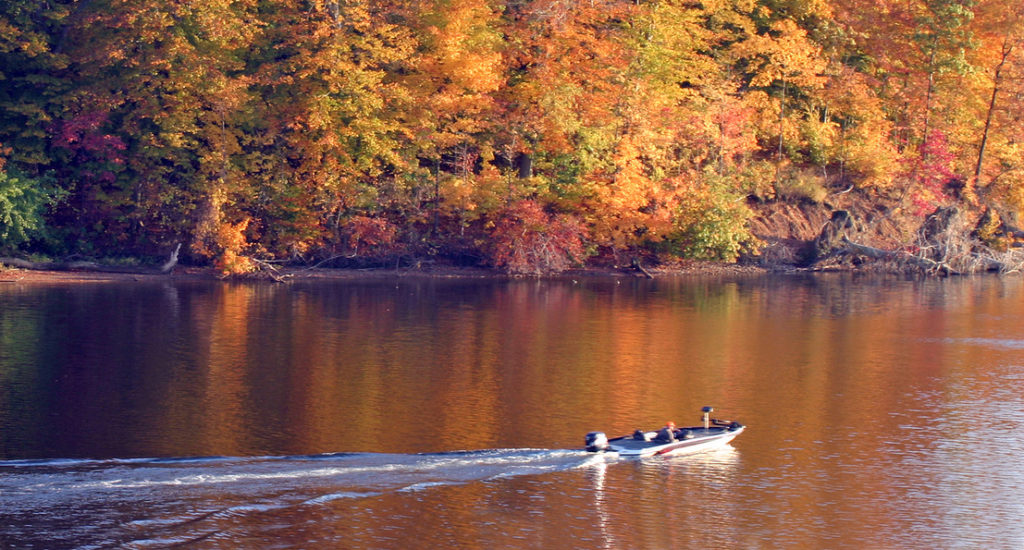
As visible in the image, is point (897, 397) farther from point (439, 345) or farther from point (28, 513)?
point (28, 513)

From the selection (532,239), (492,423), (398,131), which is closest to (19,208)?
(398,131)

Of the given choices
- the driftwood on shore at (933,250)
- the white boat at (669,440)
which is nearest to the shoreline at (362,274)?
the driftwood on shore at (933,250)

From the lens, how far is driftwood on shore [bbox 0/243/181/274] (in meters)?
49.4

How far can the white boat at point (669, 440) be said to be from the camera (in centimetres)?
2194

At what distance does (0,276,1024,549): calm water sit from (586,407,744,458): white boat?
307 mm

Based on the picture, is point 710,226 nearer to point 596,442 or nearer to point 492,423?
point 492,423

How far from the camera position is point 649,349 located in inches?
1330

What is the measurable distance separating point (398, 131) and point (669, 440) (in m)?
35.8

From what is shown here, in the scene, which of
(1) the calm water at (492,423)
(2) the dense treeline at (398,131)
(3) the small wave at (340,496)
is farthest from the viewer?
(2) the dense treeline at (398,131)

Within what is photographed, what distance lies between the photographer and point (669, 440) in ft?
73.5

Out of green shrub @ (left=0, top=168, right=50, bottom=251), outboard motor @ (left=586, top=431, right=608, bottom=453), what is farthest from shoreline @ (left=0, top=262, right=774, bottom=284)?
outboard motor @ (left=586, top=431, right=608, bottom=453)

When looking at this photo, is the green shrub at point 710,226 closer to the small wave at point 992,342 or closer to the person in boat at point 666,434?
the small wave at point 992,342

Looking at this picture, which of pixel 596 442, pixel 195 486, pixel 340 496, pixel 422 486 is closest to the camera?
pixel 340 496

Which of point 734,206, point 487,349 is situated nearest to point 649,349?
point 487,349
